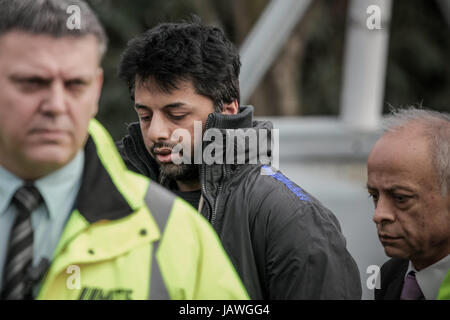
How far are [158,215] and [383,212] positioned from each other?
1035 mm

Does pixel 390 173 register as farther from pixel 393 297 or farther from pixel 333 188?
pixel 333 188

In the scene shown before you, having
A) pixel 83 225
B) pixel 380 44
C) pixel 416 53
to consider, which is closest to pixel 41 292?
pixel 83 225

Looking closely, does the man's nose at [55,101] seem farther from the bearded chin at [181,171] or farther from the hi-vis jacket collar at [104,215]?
the bearded chin at [181,171]

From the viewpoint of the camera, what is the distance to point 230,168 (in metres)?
2.65

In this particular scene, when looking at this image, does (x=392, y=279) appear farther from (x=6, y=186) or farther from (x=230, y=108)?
(x=6, y=186)

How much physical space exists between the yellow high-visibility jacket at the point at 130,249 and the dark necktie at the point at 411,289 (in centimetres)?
103

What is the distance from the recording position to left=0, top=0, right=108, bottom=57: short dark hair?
5.25 feet

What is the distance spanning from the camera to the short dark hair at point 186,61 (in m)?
2.79

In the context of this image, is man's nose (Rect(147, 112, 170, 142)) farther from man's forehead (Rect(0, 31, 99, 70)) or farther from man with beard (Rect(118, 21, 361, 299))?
man's forehead (Rect(0, 31, 99, 70))

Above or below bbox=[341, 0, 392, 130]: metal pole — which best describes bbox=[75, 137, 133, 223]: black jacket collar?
below

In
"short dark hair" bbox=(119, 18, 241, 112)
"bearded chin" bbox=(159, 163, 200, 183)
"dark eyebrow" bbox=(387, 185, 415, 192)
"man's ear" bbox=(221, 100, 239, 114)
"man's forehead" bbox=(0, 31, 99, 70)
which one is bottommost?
"dark eyebrow" bbox=(387, 185, 415, 192)

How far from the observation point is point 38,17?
1.61 m

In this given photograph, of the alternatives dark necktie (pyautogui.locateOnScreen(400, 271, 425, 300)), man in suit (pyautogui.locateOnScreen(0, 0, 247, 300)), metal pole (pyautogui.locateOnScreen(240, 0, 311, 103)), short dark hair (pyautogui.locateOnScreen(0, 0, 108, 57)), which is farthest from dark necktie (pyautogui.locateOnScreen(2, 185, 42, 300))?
metal pole (pyautogui.locateOnScreen(240, 0, 311, 103))

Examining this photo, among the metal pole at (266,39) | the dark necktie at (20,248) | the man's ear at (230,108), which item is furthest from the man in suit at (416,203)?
the metal pole at (266,39)
